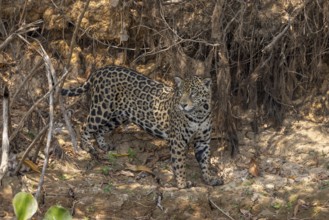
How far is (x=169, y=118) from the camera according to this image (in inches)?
313

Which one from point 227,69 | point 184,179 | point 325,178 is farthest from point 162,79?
point 325,178

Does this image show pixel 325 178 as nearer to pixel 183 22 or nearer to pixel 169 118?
pixel 169 118

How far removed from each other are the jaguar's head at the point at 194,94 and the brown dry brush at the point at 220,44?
0.66m

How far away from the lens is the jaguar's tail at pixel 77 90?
8.28 metres

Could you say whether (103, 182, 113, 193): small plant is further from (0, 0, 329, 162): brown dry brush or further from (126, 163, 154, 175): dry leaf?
(0, 0, 329, 162): brown dry brush

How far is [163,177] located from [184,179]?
37 cm

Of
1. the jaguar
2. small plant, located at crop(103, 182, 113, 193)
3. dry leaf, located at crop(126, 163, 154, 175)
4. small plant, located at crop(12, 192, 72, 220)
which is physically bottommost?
small plant, located at crop(103, 182, 113, 193)

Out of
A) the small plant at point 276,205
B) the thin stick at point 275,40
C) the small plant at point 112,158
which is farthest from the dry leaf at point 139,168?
the thin stick at point 275,40

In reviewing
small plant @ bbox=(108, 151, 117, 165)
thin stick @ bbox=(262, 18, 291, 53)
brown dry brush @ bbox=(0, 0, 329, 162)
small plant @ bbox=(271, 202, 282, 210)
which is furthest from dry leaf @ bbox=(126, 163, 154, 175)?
thin stick @ bbox=(262, 18, 291, 53)

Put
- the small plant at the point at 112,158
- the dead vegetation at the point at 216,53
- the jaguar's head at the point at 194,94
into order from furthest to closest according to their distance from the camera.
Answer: the dead vegetation at the point at 216,53, the small plant at the point at 112,158, the jaguar's head at the point at 194,94

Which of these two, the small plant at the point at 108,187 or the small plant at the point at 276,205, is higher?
the small plant at the point at 108,187

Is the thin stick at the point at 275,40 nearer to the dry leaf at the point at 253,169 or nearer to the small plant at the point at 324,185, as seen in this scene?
the dry leaf at the point at 253,169

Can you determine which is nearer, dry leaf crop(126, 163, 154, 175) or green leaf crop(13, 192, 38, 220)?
green leaf crop(13, 192, 38, 220)

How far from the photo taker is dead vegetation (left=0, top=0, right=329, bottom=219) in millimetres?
8289
